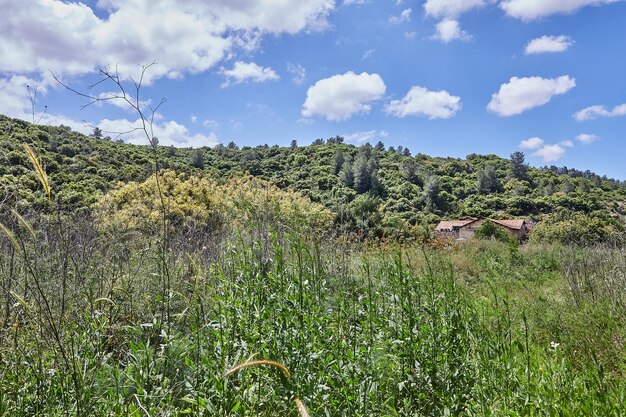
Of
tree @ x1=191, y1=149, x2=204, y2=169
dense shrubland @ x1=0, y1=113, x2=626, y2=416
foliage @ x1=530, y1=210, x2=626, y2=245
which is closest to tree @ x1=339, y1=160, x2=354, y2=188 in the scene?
tree @ x1=191, y1=149, x2=204, y2=169

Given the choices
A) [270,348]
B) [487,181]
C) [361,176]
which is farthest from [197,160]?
[487,181]

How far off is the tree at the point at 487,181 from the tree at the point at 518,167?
681 centimetres

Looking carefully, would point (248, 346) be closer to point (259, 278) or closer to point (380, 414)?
point (259, 278)

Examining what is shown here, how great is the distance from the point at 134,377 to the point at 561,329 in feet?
17.9

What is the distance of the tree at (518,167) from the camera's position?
61.4 meters

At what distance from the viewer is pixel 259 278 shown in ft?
10.6

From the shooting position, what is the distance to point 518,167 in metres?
62.4

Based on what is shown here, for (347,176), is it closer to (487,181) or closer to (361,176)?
(361,176)

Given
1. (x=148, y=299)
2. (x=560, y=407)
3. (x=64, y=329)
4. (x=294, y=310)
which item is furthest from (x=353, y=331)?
(x=148, y=299)

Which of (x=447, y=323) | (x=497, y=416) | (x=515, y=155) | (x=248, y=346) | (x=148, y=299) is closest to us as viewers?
(x=497, y=416)

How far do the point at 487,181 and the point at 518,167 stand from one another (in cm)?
1027

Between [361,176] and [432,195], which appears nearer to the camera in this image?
[361,176]

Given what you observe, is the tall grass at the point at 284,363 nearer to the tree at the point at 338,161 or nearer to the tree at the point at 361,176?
the tree at the point at 361,176

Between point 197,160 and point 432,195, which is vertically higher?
point 197,160
